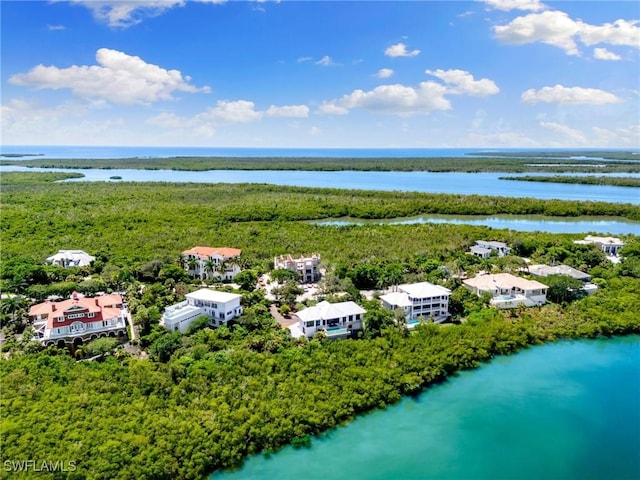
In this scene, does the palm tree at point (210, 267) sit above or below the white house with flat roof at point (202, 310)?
above

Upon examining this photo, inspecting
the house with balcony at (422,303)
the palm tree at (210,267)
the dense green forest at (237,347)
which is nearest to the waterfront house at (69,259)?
the dense green forest at (237,347)

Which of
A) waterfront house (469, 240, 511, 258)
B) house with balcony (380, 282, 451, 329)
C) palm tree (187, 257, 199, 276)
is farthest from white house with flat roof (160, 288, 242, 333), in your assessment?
waterfront house (469, 240, 511, 258)

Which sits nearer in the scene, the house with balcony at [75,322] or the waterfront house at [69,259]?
the house with balcony at [75,322]

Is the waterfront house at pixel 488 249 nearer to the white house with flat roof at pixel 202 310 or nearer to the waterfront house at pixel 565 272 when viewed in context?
the waterfront house at pixel 565 272

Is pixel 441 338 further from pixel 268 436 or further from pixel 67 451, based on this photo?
pixel 67 451

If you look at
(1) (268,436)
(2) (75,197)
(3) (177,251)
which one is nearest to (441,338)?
(1) (268,436)
